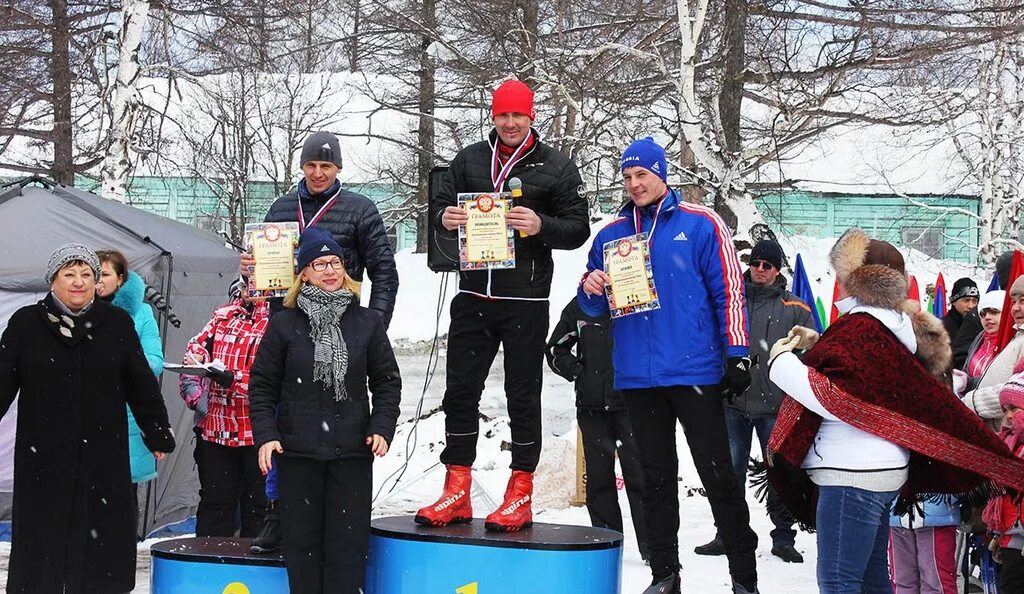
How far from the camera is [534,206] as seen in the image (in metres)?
4.73

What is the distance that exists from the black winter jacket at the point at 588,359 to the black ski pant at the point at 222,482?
66.6 inches

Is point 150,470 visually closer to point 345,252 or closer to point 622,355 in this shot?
point 345,252

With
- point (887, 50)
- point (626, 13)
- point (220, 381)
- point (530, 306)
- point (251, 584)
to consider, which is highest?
point (626, 13)

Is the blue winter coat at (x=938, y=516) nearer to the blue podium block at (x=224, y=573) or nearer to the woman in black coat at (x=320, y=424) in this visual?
the woman in black coat at (x=320, y=424)

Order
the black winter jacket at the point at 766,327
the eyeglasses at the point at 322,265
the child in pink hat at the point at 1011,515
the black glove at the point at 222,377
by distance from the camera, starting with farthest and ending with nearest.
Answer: the black winter jacket at the point at 766,327 < the black glove at the point at 222,377 < the eyeglasses at the point at 322,265 < the child in pink hat at the point at 1011,515

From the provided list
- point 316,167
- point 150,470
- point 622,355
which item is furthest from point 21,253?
point 622,355

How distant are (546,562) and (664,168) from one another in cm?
159

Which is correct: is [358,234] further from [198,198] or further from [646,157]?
[198,198]

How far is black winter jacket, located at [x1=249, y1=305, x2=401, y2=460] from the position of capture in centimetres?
443

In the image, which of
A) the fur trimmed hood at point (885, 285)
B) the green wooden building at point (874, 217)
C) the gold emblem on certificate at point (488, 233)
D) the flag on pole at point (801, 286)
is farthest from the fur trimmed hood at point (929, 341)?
the green wooden building at point (874, 217)

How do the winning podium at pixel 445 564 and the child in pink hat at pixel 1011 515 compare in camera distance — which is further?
the winning podium at pixel 445 564

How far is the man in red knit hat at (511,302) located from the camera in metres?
4.69

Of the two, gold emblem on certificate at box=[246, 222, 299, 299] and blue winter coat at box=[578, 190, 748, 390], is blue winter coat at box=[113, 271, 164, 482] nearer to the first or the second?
gold emblem on certificate at box=[246, 222, 299, 299]

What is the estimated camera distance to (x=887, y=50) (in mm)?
13164
